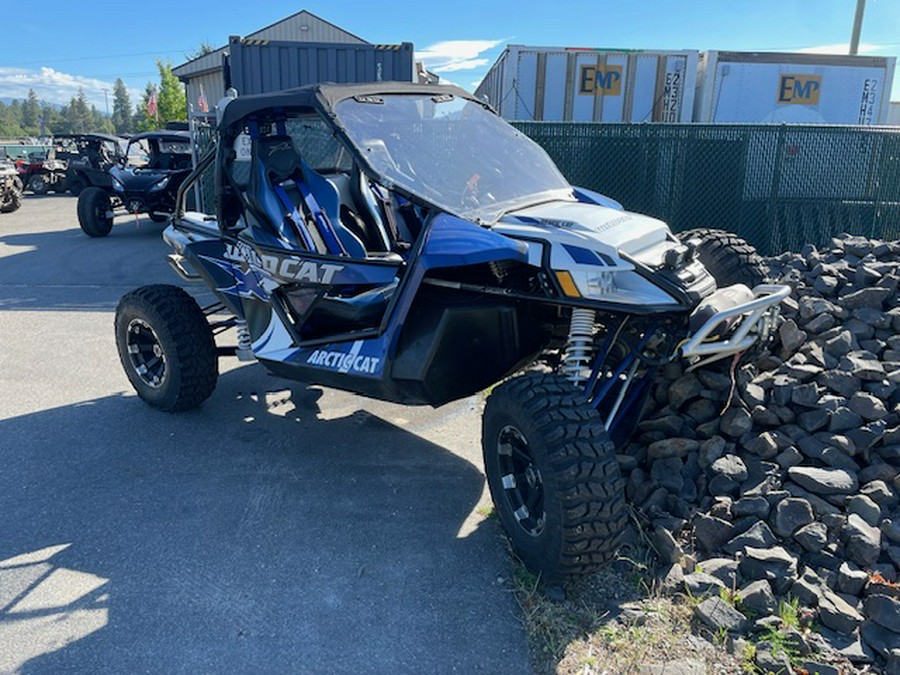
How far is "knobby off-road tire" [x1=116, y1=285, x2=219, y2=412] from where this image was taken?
4805 mm

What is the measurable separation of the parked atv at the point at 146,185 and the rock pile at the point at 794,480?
11.7 meters

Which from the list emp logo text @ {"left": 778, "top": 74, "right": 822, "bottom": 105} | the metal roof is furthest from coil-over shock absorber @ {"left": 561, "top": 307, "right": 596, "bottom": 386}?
the metal roof

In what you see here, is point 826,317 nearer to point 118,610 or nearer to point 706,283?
point 706,283

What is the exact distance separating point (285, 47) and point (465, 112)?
771cm

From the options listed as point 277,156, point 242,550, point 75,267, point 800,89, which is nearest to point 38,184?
point 75,267

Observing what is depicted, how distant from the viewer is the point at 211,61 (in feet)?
77.1

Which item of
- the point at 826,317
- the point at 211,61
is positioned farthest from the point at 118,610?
the point at 211,61

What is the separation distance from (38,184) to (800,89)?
23.0m

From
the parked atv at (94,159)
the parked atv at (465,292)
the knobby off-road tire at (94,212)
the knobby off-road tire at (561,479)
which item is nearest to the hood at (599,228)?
the parked atv at (465,292)

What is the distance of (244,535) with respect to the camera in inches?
141

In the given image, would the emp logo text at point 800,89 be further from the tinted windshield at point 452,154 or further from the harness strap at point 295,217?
the harness strap at point 295,217

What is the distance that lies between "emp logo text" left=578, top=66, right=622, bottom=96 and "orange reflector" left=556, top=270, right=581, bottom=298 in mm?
9752

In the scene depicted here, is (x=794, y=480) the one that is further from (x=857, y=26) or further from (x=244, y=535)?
(x=857, y=26)

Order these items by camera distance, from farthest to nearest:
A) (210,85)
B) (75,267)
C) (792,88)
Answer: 1. (210,85)
2. (792,88)
3. (75,267)
